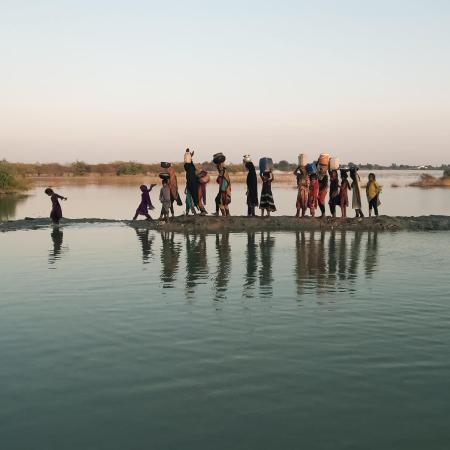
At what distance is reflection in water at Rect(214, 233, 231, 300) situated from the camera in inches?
401

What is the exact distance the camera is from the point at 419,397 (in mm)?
5422

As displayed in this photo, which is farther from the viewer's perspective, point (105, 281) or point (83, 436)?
point (105, 281)

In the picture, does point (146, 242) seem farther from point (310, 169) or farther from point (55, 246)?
point (310, 169)

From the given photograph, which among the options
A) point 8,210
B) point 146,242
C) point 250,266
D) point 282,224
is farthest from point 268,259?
point 8,210

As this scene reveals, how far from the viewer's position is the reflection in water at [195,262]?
433 inches

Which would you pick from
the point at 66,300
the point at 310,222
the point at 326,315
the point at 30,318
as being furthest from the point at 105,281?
the point at 310,222

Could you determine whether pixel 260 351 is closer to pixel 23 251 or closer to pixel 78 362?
pixel 78 362

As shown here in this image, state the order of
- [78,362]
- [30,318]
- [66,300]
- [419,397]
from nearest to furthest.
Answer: [419,397], [78,362], [30,318], [66,300]

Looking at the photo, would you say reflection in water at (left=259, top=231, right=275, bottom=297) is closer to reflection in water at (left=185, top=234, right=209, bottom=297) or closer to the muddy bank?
reflection in water at (left=185, top=234, right=209, bottom=297)

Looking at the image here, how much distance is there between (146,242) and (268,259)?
4.75 metres

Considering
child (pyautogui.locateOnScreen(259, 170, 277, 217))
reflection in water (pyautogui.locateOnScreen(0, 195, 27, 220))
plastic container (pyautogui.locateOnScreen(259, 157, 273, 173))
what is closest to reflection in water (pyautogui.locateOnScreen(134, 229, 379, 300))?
child (pyautogui.locateOnScreen(259, 170, 277, 217))

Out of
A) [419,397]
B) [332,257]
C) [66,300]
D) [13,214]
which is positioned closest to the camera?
[419,397]

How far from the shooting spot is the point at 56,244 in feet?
55.7

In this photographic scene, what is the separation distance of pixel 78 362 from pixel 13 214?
2595 cm
